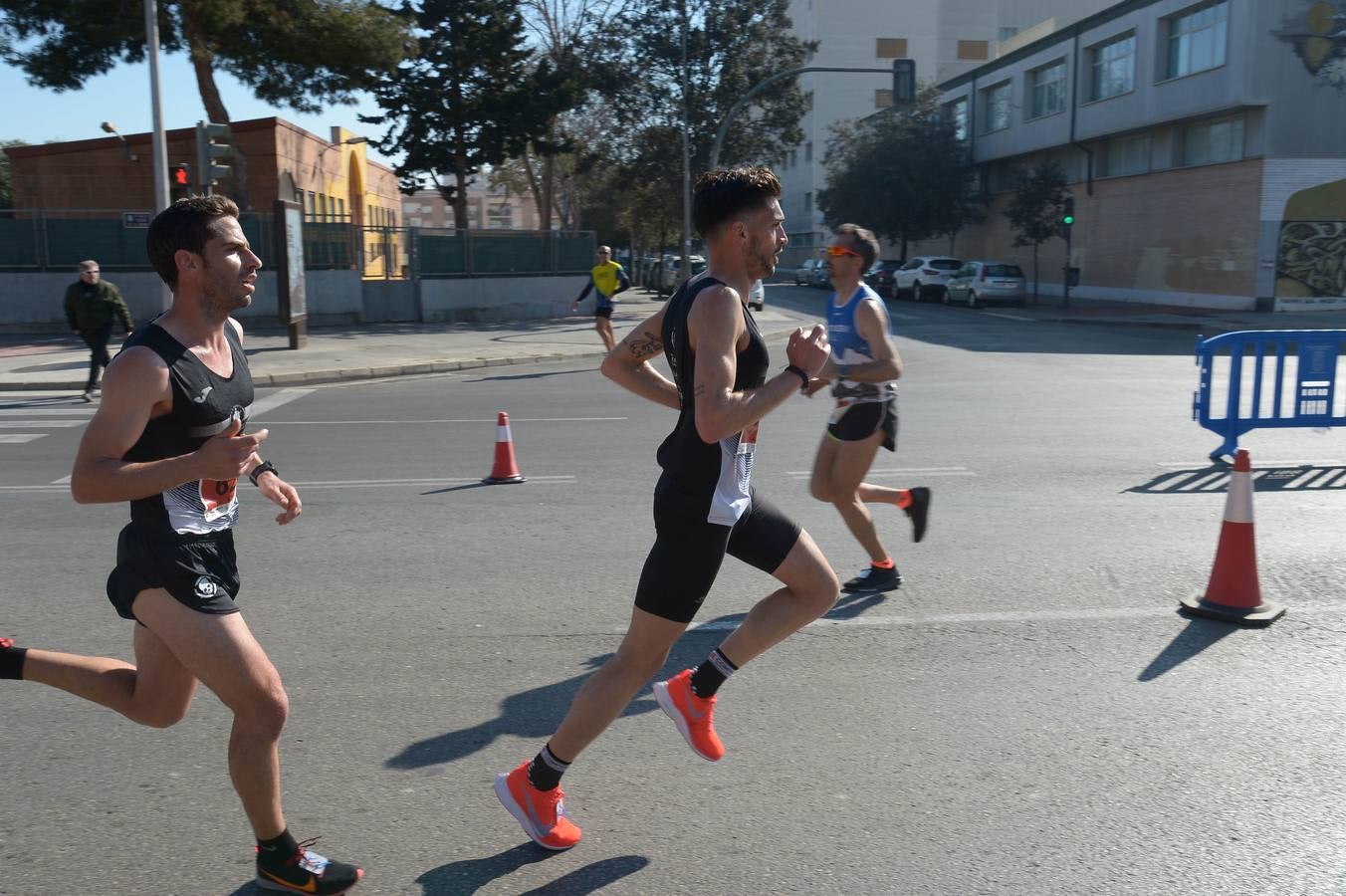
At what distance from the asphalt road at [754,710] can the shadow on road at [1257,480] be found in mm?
58

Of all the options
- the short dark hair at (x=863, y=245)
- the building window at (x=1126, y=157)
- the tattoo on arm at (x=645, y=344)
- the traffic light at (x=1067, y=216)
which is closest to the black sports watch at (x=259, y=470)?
the tattoo on arm at (x=645, y=344)

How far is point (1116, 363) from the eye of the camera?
59.7 feet

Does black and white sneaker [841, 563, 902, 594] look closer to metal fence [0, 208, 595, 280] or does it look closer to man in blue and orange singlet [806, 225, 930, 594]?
man in blue and orange singlet [806, 225, 930, 594]

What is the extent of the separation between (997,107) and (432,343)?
3543cm

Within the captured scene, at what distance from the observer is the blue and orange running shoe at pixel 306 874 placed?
3.03 m

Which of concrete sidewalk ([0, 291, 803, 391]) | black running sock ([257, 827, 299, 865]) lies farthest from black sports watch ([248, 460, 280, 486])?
concrete sidewalk ([0, 291, 803, 391])

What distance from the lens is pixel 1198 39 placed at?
112 feet

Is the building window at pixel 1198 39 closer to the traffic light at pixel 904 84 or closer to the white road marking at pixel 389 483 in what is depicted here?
the traffic light at pixel 904 84

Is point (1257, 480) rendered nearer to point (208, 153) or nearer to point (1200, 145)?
point (208, 153)

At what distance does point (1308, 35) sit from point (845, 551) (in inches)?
1242

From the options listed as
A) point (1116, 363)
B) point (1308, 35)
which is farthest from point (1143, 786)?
point (1308, 35)

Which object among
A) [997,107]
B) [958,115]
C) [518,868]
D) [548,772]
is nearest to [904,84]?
[997,107]

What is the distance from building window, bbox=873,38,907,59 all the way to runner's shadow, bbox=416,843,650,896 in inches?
3043

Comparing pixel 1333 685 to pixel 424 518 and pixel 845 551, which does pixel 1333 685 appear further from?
pixel 424 518
